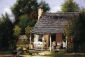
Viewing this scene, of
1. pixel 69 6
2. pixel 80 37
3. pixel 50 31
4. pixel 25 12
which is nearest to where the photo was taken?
pixel 80 37

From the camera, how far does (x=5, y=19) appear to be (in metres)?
58.0

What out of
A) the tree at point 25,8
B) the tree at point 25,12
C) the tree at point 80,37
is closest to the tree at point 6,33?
the tree at point 25,12

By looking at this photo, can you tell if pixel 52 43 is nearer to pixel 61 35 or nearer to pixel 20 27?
pixel 61 35

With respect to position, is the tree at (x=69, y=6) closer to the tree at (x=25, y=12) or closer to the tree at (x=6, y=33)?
the tree at (x=25, y=12)

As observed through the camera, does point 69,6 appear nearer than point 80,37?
No

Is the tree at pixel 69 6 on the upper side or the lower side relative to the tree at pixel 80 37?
upper

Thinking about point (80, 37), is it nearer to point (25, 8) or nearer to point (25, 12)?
point (25, 12)

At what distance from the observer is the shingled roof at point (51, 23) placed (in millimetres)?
47438

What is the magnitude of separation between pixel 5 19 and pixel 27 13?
31.9 feet

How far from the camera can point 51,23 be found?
4925cm

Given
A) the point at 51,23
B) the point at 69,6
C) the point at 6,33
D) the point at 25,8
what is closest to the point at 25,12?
the point at 25,8

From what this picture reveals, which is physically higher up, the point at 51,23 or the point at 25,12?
the point at 25,12

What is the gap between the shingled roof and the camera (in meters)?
47.4

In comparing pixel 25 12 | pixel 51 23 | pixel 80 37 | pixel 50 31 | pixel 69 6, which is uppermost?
pixel 69 6
